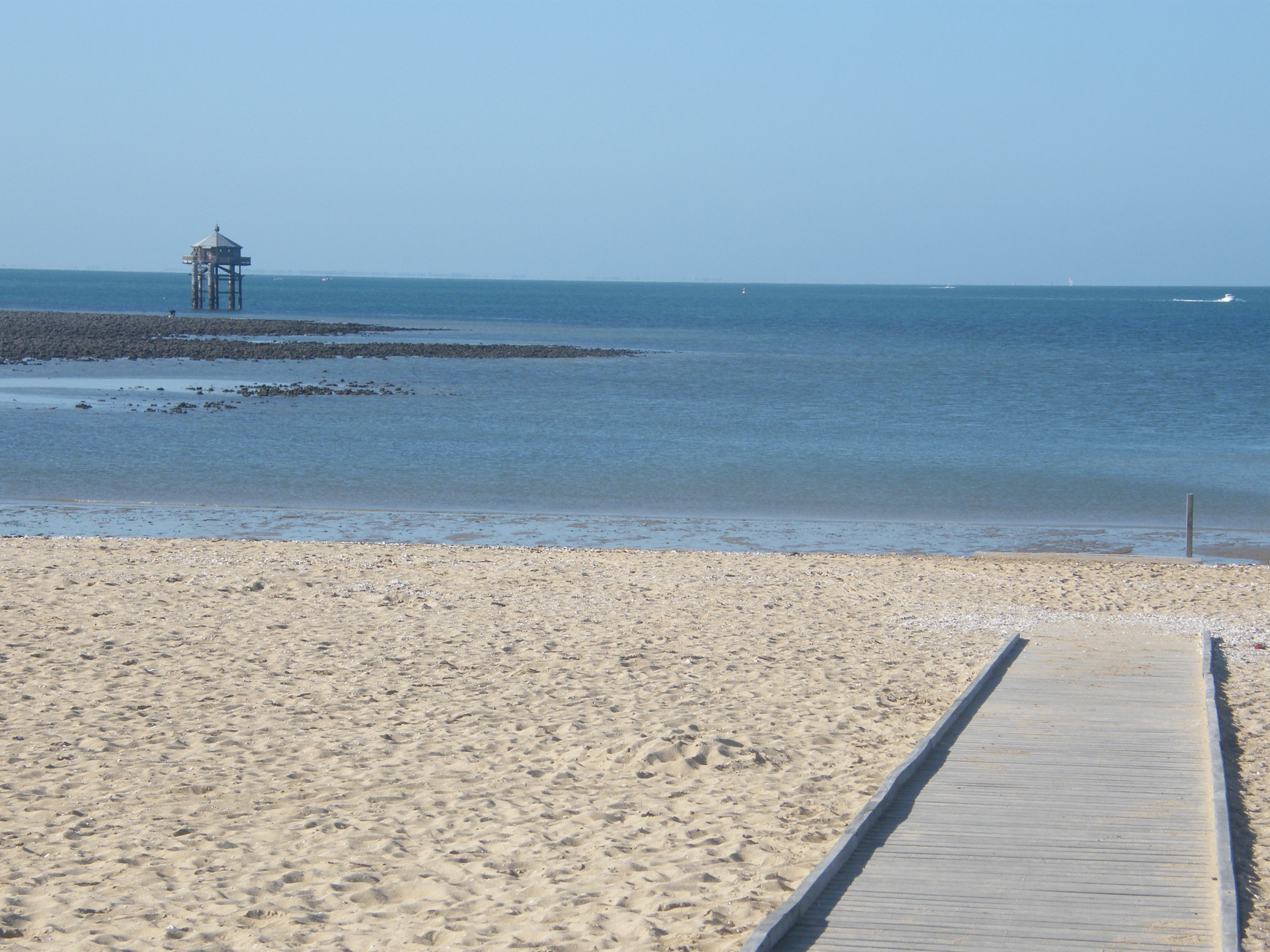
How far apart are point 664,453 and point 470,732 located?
19.6 meters

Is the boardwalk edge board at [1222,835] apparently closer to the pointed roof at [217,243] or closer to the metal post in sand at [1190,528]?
the metal post in sand at [1190,528]

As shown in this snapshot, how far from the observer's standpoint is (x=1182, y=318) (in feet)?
409

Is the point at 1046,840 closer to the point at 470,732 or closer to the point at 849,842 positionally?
the point at 849,842

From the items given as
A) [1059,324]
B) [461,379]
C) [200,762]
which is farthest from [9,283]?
[200,762]

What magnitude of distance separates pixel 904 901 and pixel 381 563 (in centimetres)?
1008

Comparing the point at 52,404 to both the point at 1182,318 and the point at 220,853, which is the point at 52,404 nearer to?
the point at 220,853

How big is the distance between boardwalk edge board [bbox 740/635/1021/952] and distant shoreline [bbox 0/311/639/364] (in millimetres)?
45446

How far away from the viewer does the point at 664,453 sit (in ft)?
90.8

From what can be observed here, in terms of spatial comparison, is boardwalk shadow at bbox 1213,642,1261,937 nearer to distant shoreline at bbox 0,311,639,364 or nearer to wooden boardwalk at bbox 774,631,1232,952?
wooden boardwalk at bbox 774,631,1232,952

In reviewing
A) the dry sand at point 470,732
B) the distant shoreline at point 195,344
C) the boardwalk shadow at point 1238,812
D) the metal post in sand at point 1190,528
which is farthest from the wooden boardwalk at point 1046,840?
the distant shoreline at point 195,344

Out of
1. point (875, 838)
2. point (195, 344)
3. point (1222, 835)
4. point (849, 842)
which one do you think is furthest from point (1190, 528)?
point (195, 344)

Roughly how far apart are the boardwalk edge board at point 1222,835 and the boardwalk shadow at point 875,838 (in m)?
1.43

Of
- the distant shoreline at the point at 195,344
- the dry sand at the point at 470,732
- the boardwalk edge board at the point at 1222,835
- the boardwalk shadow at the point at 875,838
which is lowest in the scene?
the dry sand at the point at 470,732

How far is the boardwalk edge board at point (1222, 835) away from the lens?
5004 millimetres
